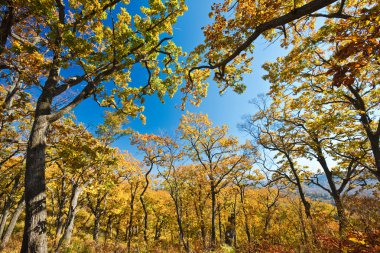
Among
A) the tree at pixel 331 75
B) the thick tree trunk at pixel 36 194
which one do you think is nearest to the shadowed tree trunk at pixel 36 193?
the thick tree trunk at pixel 36 194

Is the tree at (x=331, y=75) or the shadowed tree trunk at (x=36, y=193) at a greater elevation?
the tree at (x=331, y=75)

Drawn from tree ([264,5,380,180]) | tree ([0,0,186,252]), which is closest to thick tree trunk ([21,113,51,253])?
tree ([0,0,186,252])

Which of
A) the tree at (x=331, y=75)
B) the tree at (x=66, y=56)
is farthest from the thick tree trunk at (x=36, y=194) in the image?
the tree at (x=331, y=75)

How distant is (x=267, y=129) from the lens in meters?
18.8

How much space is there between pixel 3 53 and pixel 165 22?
5721 millimetres

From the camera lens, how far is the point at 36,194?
5605 mm

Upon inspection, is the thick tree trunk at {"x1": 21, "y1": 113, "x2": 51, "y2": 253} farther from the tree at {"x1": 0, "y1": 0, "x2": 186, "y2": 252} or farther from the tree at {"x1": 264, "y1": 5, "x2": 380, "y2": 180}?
the tree at {"x1": 264, "y1": 5, "x2": 380, "y2": 180}

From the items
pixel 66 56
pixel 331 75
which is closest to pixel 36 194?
pixel 66 56

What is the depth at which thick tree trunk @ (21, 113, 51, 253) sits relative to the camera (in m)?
5.22

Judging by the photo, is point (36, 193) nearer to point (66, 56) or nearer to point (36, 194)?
point (36, 194)

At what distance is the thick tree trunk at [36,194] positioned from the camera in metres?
5.22

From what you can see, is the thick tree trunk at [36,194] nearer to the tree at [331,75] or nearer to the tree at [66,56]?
the tree at [66,56]

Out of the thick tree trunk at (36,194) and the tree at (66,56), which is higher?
the tree at (66,56)

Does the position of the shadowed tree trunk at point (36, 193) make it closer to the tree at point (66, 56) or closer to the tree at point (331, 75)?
the tree at point (66, 56)
